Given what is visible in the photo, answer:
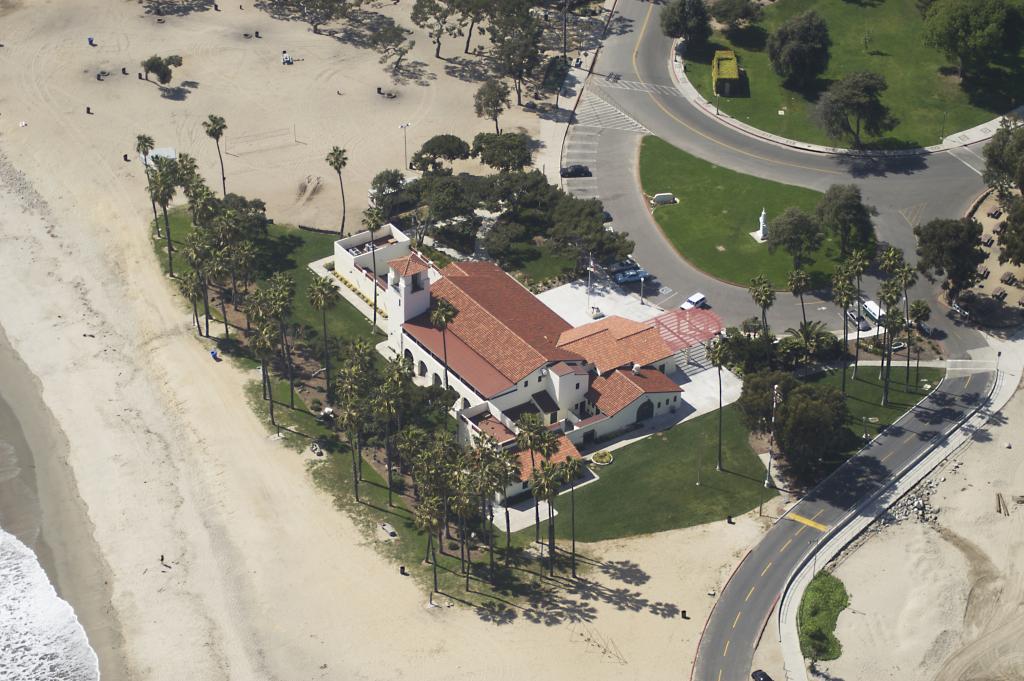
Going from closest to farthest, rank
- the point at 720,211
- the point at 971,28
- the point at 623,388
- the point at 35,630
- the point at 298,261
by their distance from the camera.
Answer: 1. the point at 35,630
2. the point at 623,388
3. the point at 298,261
4. the point at 720,211
5. the point at 971,28

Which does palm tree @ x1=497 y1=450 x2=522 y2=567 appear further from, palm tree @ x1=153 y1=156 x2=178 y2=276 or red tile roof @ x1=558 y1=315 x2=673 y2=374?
palm tree @ x1=153 y1=156 x2=178 y2=276

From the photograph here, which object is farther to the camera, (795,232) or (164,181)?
(164,181)

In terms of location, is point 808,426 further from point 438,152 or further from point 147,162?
point 147,162

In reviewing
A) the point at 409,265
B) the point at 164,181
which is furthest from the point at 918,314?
the point at 164,181

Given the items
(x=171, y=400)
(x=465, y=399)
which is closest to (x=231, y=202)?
(x=171, y=400)

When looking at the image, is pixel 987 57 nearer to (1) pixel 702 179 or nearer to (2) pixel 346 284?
(1) pixel 702 179

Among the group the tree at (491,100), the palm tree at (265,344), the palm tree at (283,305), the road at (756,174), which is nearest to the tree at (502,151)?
the road at (756,174)
